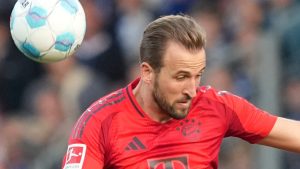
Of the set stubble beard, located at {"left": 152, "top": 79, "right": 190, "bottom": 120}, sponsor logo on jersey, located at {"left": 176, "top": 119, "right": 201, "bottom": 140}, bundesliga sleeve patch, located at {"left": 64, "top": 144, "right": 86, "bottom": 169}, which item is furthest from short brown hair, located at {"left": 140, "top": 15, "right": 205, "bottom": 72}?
bundesliga sleeve patch, located at {"left": 64, "top": 144, "right": 86, "bottom": 169}

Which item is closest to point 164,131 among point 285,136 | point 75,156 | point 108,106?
point 108,106

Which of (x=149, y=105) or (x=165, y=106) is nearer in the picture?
(x=165, y=106)

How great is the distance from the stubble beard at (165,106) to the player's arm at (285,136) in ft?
2.05

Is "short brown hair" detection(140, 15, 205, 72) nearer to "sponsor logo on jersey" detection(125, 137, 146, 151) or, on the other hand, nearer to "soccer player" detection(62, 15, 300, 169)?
"soccer player" detection(62, 15, 300, 169)

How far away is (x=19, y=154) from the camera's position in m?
11.0

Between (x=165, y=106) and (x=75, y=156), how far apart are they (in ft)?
2.04

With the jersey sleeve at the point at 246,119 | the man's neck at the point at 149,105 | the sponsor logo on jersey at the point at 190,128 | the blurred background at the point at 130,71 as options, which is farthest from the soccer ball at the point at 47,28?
the blurred background at the point at 130,71

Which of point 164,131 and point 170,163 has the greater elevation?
point 164,131

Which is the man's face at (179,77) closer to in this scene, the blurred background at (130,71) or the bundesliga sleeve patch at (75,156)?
the bundesliga sleeve patch at (75,156)

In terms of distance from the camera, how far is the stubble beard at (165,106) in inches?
229

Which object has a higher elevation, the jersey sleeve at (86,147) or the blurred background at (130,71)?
the jersey sleeve at (86,147)

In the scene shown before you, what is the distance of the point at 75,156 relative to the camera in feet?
18.8

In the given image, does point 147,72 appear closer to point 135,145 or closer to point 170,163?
point 135,145

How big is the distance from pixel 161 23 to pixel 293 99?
2892 mm
